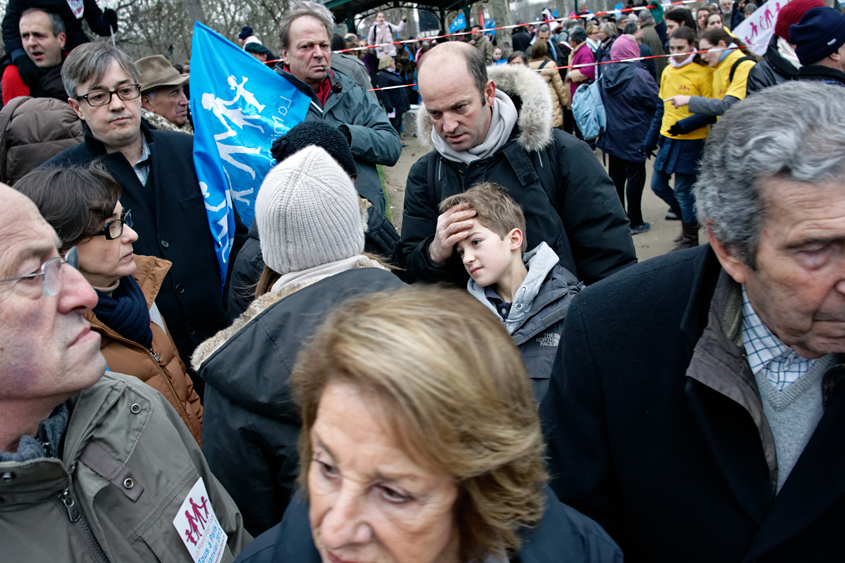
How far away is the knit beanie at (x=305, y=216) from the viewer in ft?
6.30

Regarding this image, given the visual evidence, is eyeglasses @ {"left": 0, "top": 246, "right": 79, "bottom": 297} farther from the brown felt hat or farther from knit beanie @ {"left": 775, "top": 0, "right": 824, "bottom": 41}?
knit beanie @ {"left": 775, "top": 0, "right": 824, "bottom": 41}

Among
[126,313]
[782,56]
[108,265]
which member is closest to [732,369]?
[126,313]

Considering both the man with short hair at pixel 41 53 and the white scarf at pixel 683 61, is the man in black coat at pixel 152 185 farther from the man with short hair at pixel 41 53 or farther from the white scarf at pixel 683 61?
the white scarf at pixel 683 61

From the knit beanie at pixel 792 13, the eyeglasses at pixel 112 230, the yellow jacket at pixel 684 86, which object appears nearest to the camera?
Result: the eyeglasses at pixel 112 230

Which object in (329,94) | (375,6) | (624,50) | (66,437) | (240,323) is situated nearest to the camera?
(66,437)

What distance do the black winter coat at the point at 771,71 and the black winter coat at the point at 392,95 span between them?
30.2ft

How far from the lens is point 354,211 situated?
6.73 ft

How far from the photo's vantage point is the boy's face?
243cm

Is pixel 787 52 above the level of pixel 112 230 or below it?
above

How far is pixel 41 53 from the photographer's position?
4449mm

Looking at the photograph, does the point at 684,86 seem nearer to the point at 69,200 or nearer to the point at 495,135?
the point at 495,135

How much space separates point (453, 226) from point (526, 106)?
707 millimetres

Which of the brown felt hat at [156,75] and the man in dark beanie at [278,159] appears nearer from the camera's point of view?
the man in dark beanie at [278,159]

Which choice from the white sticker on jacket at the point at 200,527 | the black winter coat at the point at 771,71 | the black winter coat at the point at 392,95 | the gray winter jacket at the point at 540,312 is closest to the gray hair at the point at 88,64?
the gray winter jacket at the point at 540,312
